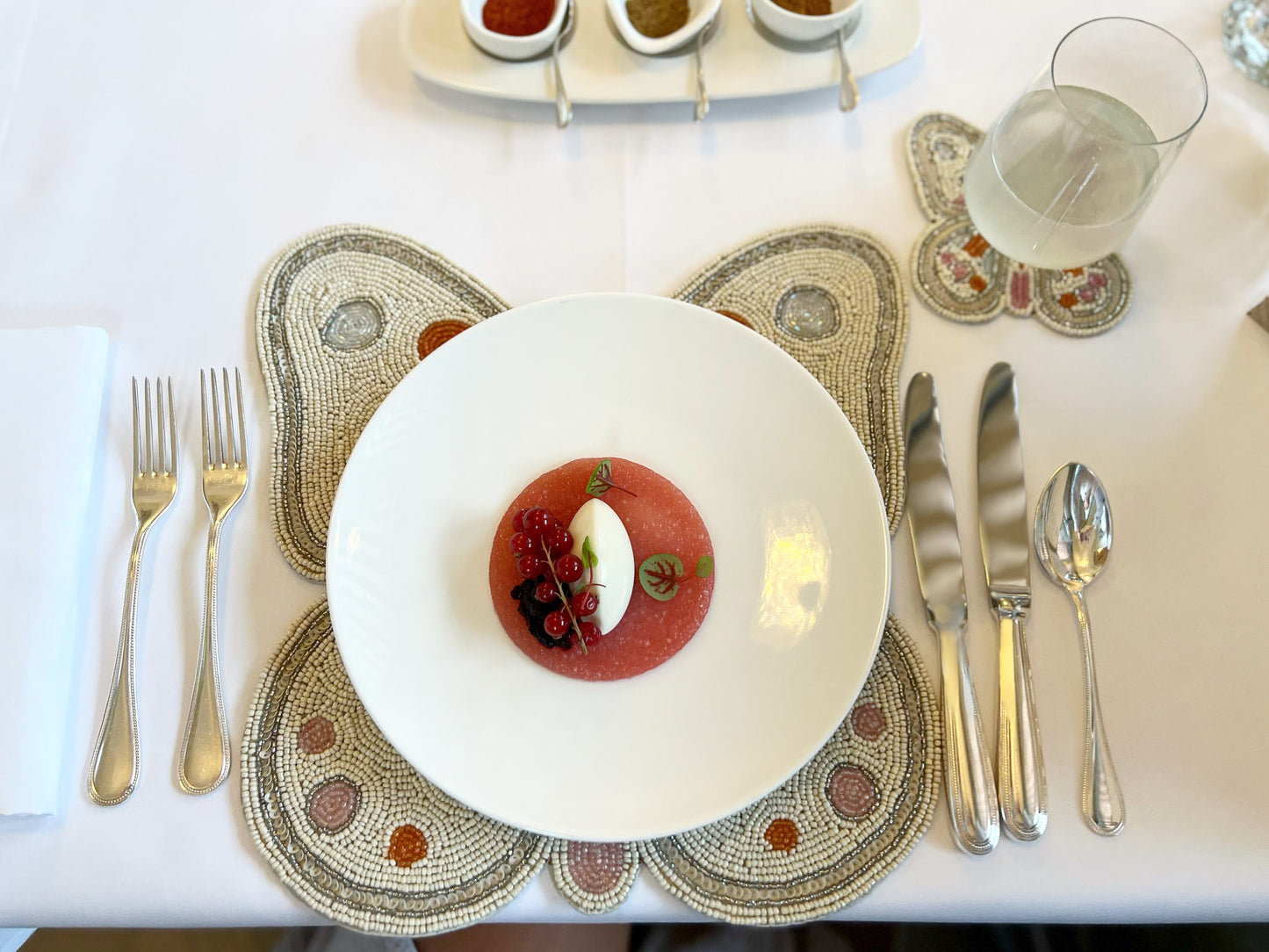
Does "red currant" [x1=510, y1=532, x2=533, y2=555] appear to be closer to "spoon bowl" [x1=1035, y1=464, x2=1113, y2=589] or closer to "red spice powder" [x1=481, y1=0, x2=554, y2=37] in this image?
"spoon bowl" [x1=1035, y1=464, x2=1113, y2=589]

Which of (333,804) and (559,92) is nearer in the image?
(333,804)

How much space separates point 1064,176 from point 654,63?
47 centimetres

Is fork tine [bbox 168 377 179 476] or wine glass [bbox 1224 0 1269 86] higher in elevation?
wine glass [bbox 1224 0 1269 86]

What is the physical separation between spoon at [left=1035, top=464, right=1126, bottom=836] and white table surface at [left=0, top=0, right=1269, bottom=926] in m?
0.02

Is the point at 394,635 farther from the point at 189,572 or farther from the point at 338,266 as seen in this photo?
the point at 338,266

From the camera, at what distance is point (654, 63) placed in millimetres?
932

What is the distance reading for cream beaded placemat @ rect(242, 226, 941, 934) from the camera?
0.66 metres

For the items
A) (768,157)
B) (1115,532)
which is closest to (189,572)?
(768,157)

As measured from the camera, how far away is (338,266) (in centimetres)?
88

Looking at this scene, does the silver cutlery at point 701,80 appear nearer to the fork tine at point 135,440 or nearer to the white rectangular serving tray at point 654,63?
the white rectangular serving tray at point 654,63

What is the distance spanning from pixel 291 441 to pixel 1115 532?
82 centimetres

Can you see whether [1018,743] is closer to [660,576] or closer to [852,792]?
[852,792]

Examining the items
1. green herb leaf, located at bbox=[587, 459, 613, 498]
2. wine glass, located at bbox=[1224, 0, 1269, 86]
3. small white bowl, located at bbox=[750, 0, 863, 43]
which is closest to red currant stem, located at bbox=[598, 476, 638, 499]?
green herb leaf, located at bbox=[587, 459, 613, 498]

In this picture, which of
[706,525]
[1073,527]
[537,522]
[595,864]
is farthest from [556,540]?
[1073,527]
